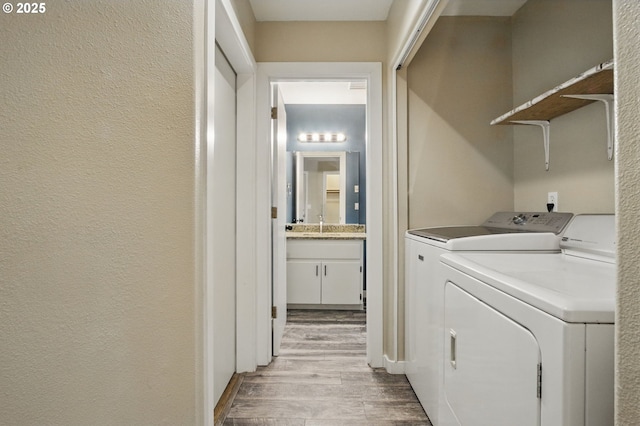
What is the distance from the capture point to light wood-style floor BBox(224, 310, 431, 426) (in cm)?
158

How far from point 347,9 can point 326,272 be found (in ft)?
7.49

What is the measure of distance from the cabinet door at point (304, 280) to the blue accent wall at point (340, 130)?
0.89m

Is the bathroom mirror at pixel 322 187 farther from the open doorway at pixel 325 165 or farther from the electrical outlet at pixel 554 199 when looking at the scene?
the electrical outlet at pixel 554 199

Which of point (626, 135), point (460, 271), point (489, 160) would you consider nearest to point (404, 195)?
point (489, 160)

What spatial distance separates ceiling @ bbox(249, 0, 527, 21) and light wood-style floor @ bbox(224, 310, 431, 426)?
2.34 meters

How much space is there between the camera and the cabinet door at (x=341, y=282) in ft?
10.6

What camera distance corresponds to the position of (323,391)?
5.96ft

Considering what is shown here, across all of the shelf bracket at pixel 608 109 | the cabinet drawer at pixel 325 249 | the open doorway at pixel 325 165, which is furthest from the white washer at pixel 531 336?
A: the open doorway at pixel 325 165

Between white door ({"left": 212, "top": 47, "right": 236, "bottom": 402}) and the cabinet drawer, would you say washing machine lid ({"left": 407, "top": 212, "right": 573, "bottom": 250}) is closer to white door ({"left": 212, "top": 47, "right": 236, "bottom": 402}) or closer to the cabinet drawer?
white door ({"left": 212, "top": 47, "right": 236, "bottom": 402})

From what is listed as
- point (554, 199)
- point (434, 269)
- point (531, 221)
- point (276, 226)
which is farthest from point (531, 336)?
point (276, 226)

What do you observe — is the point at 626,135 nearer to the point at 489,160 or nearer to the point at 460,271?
the point at 460,271

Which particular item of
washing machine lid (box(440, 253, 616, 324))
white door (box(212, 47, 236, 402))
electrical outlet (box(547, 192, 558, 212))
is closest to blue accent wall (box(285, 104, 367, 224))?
white door (box(212, 47, 236, 402))

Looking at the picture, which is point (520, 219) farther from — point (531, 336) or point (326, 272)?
point (326, 272)

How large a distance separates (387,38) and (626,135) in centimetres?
196
